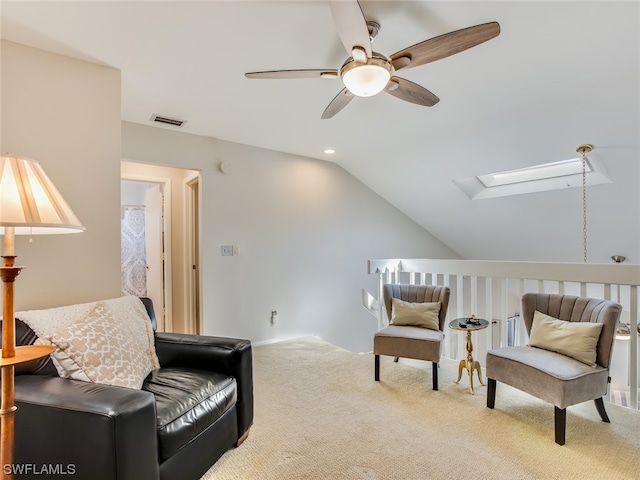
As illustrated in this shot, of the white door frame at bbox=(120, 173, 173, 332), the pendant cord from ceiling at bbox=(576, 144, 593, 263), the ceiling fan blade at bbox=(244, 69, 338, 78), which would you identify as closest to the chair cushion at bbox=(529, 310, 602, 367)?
the pendant cord from ceiling at bbox=(576, 144, 593, 263)

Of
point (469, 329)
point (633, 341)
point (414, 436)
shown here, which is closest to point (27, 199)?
point (414, 436)

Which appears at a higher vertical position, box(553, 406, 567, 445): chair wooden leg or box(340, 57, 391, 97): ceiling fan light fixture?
box(340, 57, 391, 97): ceiling fan light fixture

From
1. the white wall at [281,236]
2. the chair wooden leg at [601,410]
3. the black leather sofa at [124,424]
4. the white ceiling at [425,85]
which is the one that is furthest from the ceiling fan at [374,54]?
the chair wooden leg at [601,410]

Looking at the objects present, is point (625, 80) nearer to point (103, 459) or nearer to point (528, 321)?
point (528, 321)

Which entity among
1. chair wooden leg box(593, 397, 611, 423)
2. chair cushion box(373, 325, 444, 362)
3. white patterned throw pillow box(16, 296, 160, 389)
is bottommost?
chair wooden leg box(593, 397, 611, 423)

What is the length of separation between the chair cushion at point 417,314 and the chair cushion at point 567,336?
756 mm

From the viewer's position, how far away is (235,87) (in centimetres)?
255

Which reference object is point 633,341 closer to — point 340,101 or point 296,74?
point 340,101

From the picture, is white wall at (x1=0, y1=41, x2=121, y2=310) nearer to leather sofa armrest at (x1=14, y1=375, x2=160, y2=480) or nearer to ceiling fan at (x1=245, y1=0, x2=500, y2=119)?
leather sofa armrest at (x1=14, y1=375, x2=160, y2=480)

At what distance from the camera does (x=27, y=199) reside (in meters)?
1.18

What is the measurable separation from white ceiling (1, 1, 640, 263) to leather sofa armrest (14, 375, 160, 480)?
1.83 m

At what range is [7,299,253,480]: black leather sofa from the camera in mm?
1184

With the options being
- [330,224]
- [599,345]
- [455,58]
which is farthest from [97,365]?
[330,224]

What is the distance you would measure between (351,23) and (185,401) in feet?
5.90
